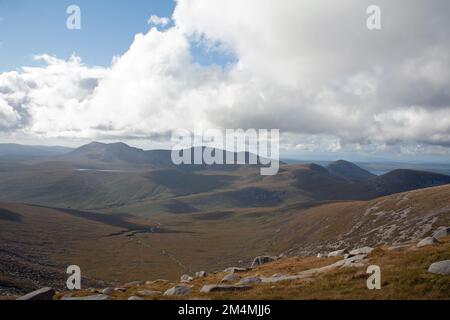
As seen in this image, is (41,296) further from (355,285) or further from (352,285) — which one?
(355,285)

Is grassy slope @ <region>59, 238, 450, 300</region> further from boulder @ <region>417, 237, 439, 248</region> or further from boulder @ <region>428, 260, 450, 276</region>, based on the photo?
boulder @ <region>417, 237, 439, 248</region>

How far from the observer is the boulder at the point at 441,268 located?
28.8 meters

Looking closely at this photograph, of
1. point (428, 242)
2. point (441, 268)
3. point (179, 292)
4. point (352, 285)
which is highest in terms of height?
point (441, 268)

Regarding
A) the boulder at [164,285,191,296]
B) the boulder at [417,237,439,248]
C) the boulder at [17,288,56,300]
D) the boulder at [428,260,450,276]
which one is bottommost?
the boulder at [164,285,191,296]

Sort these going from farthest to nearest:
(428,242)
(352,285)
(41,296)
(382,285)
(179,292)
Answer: (428,242), (179,292), (352,285), (41,296), (382,285)

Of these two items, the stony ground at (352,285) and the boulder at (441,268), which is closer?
the stony ground at (352,285)

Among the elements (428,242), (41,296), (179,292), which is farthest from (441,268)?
(41,296)

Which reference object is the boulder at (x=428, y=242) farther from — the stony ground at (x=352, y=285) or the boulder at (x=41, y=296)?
the boulder at (x=41, y=296)

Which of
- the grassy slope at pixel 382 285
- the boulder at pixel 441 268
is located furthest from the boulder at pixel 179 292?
the boulder at pixel 441 268

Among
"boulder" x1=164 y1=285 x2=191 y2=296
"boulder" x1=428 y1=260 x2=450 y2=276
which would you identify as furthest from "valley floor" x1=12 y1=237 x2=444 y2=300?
"boulder" x1=428 y1=260 x2=450 y2=276

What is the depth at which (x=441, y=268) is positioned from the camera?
96.2 ft

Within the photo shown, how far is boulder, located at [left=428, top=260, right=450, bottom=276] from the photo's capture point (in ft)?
94.5
